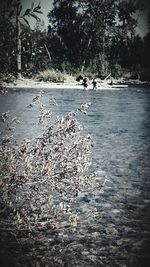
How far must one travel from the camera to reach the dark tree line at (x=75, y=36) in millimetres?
4090

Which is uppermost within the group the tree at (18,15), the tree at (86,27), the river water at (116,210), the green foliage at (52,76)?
the tree at (86,27)

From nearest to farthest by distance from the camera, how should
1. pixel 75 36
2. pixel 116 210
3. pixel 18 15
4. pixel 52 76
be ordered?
pixel 18 15 → pixel 116 210 → pixel 75 36 → pixel 52 76

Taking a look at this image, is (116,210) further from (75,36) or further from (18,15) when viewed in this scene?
(75,36)

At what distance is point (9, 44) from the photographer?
409 centimetres

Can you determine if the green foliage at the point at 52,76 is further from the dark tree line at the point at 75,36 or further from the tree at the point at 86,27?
the tree at the point at 86,27

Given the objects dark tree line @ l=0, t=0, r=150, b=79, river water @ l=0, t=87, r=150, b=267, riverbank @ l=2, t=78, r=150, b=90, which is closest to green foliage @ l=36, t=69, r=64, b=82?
riverbank @ l=2, t=78, r=150, b=90

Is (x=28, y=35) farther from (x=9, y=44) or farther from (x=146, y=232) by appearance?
(x=146, y=232)

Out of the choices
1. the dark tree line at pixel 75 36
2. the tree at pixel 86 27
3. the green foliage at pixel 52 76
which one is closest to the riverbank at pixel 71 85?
the green foliage at pixel 52 76

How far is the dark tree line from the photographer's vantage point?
409cm

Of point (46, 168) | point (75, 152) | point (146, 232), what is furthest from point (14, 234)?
point (146, 232)

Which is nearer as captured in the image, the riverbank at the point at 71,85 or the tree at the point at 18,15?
the tree at the point at 18,15

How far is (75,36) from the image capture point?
18719 mm

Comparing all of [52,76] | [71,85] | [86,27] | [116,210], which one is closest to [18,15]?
[116,210]

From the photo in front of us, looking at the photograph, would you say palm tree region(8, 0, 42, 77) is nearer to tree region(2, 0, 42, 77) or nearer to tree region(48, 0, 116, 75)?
tree region(2, 0, 42, 77)
